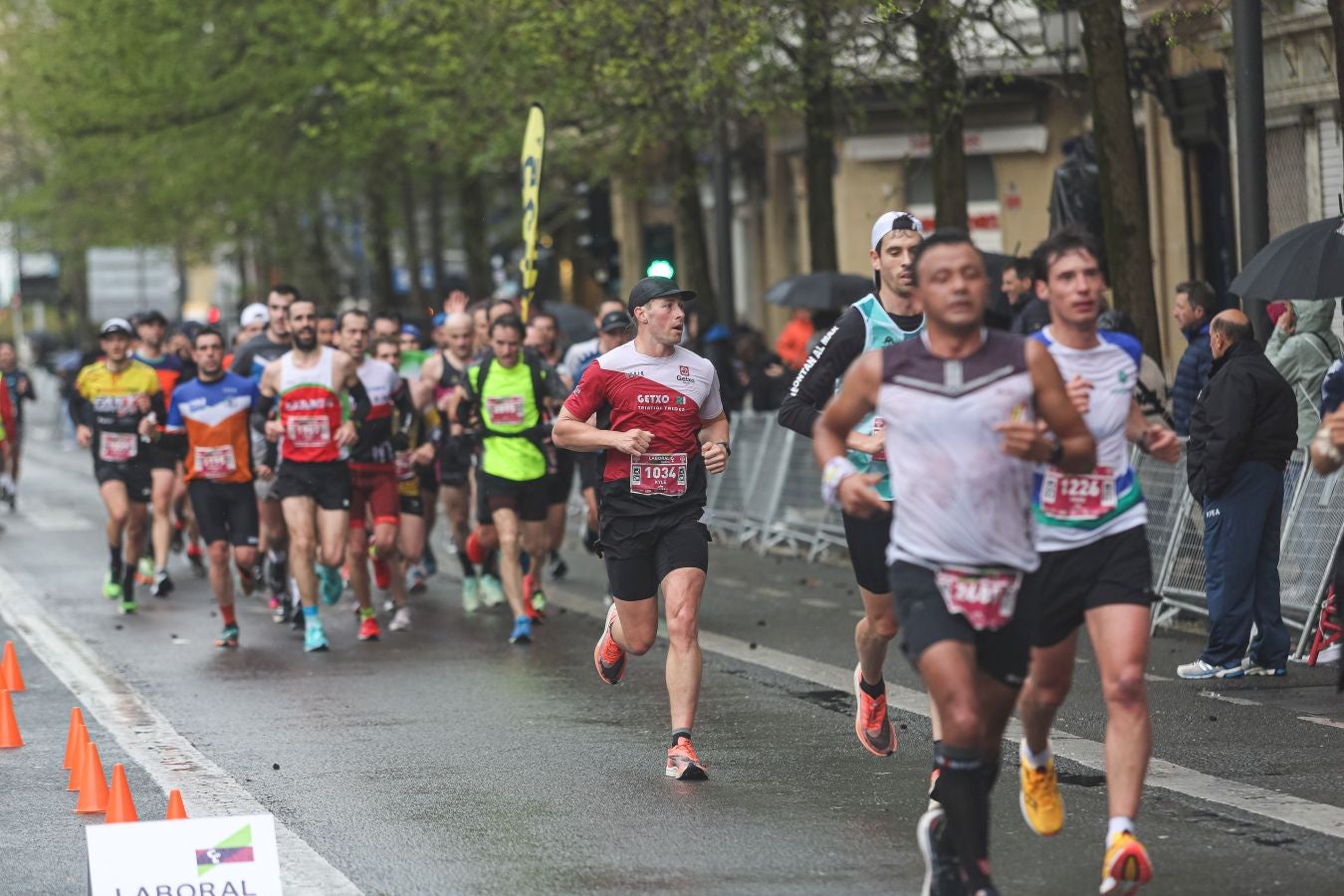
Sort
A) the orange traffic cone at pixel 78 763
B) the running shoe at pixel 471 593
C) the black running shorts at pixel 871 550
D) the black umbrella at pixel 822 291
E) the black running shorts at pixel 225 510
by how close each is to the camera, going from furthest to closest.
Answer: the black umbrella at pixel 822 291
the running shoe at pixel 471 593
the black running shorts at pixel 225 510
the orange traffic cone at pixel 78 763
the black running shorts at pixel 871 550

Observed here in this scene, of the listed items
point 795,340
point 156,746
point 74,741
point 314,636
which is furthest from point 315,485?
point 795,340

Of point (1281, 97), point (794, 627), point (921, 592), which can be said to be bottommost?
point (794, 627)

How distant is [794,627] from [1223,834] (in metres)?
6.89

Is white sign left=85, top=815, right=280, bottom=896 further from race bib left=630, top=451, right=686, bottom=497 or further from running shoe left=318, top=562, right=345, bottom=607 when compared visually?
running shoe left=318, top=562, right=345, bottom=607

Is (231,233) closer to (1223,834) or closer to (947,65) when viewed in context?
(947,65)

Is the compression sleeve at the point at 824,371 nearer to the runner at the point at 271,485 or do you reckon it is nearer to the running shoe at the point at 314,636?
the running shoe at the point at 314,636

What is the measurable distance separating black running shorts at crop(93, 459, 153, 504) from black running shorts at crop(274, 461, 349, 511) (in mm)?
3977

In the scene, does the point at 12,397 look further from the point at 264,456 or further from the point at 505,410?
the point at 505,410

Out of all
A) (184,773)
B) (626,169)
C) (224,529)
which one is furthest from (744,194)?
(184,773)

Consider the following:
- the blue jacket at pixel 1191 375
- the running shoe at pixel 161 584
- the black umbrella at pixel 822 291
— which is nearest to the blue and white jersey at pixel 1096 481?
the blue jacket at pixel 1191 375

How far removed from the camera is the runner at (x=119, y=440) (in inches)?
690

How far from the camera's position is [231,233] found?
41031 mm

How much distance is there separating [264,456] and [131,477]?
2383 millimetres

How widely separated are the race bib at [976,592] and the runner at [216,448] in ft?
29.1
